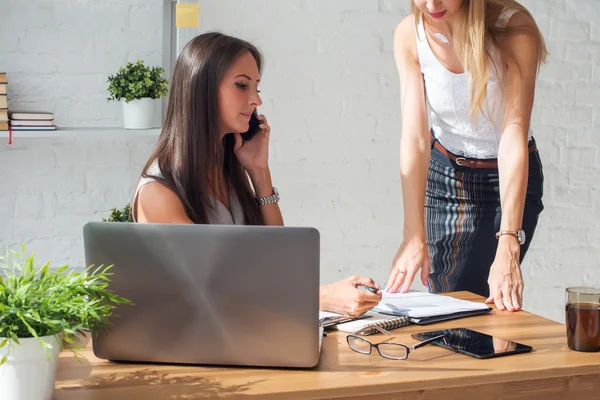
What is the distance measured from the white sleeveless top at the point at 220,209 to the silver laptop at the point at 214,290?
61 cm

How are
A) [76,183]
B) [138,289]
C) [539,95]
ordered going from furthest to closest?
[539,95] < [76,183] < [138,289]

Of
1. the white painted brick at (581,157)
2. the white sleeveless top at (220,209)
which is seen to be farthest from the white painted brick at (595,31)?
the white sleeveless top at (220,209)

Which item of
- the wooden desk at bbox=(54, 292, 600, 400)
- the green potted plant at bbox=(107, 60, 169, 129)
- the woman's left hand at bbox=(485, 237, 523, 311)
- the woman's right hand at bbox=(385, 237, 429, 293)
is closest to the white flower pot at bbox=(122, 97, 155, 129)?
the green potted plant at bbox=(107, 60, 169, 129)

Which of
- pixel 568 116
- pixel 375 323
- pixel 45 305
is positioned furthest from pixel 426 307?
pixel 568 116

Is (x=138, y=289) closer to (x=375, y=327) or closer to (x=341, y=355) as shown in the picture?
(x=341, y=355)

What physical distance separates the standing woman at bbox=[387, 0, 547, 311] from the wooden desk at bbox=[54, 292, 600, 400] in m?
0.44

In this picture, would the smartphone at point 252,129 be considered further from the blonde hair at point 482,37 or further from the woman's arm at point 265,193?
the blonde hair at point 482,37

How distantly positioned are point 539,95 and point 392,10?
0.79 m

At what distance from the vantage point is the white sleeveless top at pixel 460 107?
6.63ft

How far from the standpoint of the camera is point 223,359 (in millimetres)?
1160

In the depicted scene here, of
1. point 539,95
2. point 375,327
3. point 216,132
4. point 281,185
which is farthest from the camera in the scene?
point 539,95

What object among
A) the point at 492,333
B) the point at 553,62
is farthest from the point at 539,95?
the point at 492,333

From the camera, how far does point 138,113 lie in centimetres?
268

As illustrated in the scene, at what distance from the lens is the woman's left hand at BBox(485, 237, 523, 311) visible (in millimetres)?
1641
